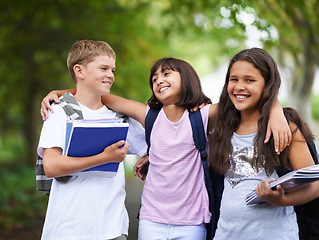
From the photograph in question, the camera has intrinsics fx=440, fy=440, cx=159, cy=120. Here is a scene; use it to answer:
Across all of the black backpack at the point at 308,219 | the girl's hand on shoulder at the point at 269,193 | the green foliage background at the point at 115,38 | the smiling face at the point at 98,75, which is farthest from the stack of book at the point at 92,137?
the green foliage background at the point at 115,38

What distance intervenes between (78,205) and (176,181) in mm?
652

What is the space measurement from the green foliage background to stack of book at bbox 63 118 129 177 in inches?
106

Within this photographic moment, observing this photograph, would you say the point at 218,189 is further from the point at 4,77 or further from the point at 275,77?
the point at 4,77

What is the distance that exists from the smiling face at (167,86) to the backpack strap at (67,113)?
0.58 m

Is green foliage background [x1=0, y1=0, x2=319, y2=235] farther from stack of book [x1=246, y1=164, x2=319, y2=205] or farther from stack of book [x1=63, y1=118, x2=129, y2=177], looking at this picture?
stack of book [x1=246, y1=164, x2=319, y2=205]

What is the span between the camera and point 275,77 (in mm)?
2768

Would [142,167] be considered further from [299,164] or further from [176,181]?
[299,164]

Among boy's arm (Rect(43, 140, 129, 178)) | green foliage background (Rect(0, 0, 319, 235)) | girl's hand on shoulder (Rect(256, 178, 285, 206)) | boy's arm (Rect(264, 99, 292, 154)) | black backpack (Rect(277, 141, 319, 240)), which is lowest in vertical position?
black backpack (Rect(277, 141, 319, 240))

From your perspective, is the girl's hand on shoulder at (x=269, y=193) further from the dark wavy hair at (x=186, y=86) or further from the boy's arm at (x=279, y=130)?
the dark wavy hair at (x=186, y=86)

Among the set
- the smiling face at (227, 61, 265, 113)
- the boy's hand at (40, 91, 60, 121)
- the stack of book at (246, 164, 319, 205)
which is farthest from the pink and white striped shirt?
the boy's hand at (40, 91, 60, 121)

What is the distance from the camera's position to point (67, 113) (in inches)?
111

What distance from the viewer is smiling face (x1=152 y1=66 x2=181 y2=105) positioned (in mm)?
3062

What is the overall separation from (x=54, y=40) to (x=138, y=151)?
8.42 meters

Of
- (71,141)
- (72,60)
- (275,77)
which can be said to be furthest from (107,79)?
(275,77)
